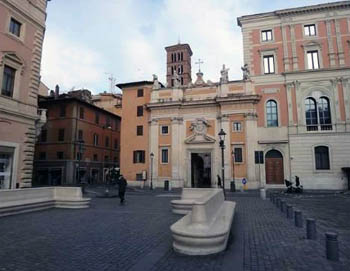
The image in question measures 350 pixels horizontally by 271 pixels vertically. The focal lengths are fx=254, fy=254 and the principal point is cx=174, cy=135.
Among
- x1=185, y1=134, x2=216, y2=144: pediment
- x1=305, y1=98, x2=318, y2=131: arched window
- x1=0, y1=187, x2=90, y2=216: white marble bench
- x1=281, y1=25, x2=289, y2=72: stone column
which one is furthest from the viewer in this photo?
x1=185, y1=134, x2=216, y2=144: pediment

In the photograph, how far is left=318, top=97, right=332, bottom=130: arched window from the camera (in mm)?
27234

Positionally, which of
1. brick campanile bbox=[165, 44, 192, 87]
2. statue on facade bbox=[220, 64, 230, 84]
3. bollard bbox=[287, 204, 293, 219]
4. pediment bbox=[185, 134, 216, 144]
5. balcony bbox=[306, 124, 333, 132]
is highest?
brick campanile bbox=[165, 44, 192, 87]

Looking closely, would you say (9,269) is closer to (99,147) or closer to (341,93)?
(341,93)

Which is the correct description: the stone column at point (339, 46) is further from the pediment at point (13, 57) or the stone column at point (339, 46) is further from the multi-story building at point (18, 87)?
the pediment at point (13, 57)

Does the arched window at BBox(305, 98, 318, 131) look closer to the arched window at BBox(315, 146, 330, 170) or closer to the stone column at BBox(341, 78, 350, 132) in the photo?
the arched window at BBox(315, 146, 330, 170)

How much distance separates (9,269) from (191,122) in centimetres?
2753

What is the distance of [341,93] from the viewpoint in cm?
2705

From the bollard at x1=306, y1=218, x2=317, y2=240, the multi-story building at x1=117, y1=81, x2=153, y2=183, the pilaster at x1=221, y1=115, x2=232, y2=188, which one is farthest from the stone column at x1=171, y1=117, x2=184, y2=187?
the bollard at x1=306, y1=218, x2=317, y2=240

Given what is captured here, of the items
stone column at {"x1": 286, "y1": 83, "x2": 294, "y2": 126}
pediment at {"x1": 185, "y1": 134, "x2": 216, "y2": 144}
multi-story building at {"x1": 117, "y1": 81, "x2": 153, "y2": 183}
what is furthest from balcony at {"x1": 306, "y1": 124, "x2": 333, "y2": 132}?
multi-story building at {"x1": 117, "y1": 81, "x2": 153, "y2": 183}

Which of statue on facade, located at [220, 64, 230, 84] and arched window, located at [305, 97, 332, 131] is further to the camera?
statue on facade, located at [220, 64, 230, 84]

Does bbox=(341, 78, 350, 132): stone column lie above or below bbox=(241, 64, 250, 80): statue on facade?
below

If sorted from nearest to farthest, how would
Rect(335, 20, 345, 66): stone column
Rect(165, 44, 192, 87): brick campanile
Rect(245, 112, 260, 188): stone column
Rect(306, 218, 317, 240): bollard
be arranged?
Rect(306, 218, 317, 240): bollard < Rect(335, 20, 345, 66): stone column < Rect(245, 112, 260, 188): stone column < Rect(165, 44, 192, 87): brick campanile

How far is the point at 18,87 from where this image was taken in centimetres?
1795

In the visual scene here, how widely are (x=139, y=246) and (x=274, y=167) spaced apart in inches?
972
